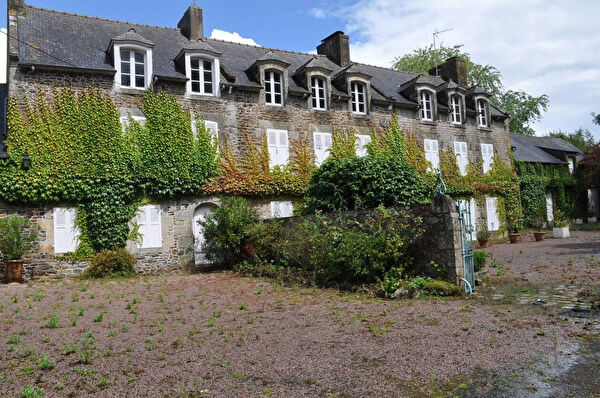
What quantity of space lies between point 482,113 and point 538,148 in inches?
326

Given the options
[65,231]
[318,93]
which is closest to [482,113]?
[318,93]

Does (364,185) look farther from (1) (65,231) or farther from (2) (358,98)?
(1) (65,231)

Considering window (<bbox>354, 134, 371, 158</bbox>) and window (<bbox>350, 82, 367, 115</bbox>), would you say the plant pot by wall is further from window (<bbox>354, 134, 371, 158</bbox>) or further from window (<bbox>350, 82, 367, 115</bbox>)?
window (<bbox>350, 82, 367, 115</bbox>)

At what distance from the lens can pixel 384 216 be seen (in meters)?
10.3

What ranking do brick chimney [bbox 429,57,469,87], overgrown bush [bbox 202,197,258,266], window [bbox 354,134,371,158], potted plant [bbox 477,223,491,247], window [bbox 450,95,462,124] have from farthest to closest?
brick chimney [bbox 429,57,469,87] → window [bbox 450,95,462,124] → potted plant [bbox 477,223,491,247] → window [bbox 354,134,371,158] → overgrown bush [bbox 202,197,258,266]

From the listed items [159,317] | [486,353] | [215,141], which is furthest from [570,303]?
[215,141]

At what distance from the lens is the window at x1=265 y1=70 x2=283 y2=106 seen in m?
19.0

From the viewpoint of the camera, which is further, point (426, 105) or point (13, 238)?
point (426, 105)

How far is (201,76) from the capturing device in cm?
1770

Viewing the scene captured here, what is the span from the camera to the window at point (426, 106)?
23.0 m

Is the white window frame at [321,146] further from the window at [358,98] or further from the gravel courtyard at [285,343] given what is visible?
the gravel courtyard at [285,343]

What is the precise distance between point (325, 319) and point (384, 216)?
136 inches

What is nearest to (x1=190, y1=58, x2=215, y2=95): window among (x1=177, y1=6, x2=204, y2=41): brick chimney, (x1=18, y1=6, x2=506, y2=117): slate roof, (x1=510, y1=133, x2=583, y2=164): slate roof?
(x1=18, y1=6, x2=506, y2=117): slate roof

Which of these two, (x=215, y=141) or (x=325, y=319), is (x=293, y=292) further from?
(x=215, y=141)
